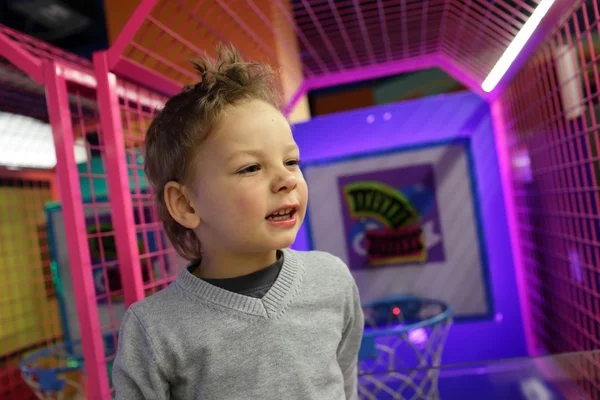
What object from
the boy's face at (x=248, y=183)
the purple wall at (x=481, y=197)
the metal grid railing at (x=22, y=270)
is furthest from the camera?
the metal grid railing at (x=22, y=270)

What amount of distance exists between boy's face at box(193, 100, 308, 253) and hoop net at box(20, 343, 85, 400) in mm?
900

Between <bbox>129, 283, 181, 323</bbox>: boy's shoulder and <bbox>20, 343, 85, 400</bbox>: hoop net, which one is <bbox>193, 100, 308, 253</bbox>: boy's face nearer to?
<bbox>129, 283, 181, 323</bbox>: boy's shoulder

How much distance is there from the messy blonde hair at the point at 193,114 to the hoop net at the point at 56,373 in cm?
83

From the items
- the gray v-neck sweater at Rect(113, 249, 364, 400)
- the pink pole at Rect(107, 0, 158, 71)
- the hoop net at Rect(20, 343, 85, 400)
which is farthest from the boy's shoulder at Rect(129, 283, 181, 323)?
the hoop net at Rect(20, 343, 85, 400)

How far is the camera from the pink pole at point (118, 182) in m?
0.77

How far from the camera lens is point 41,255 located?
1908 mm

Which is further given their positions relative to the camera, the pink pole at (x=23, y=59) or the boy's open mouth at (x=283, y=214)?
the pink pole at (x=23, y=59)

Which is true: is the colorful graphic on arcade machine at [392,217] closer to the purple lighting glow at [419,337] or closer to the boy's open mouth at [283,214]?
the purple lighting glow at [419,337]

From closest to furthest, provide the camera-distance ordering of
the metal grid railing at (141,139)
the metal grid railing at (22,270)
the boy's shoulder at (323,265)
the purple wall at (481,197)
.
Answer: the boy's shoulder at (323,265)
the metal grid railing at (141,139)
the purple wall at (481,197)
the metal grid railing at (22,270)

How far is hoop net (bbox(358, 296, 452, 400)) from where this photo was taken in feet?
2.98

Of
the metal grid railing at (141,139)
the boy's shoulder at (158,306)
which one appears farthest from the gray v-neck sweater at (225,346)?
the metal grid railing at (141,139)

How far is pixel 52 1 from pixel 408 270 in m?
1.39

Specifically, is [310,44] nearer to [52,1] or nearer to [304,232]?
[304,232]

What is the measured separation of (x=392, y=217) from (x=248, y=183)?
1033mm
